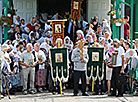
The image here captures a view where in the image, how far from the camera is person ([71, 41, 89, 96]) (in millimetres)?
14133

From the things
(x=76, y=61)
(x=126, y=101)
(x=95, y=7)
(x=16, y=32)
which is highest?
(x=95, y=7)

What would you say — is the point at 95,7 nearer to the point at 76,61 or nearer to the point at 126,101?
the point at 76,61

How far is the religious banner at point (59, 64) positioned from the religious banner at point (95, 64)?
74cm

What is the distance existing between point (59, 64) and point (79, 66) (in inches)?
28.5

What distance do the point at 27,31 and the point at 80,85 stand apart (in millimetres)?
3249

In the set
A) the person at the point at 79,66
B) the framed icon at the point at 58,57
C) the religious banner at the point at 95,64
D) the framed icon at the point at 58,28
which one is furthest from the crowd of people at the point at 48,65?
the framed icon at the point at 58,28

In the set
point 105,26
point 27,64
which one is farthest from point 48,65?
point 105,26

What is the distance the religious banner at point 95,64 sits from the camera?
14448 millimetres

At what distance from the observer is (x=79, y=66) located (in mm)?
14188

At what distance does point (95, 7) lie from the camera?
19359 mm

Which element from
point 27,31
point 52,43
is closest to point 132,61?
point 52,43

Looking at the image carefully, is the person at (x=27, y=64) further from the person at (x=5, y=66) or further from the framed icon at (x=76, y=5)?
the framed icon at (x=76, y=5)

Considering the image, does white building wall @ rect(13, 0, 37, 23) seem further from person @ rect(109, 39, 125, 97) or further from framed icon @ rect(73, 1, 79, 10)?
person @ rect(109, 39, 125, 97)

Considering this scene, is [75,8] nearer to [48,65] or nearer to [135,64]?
[48,65]
